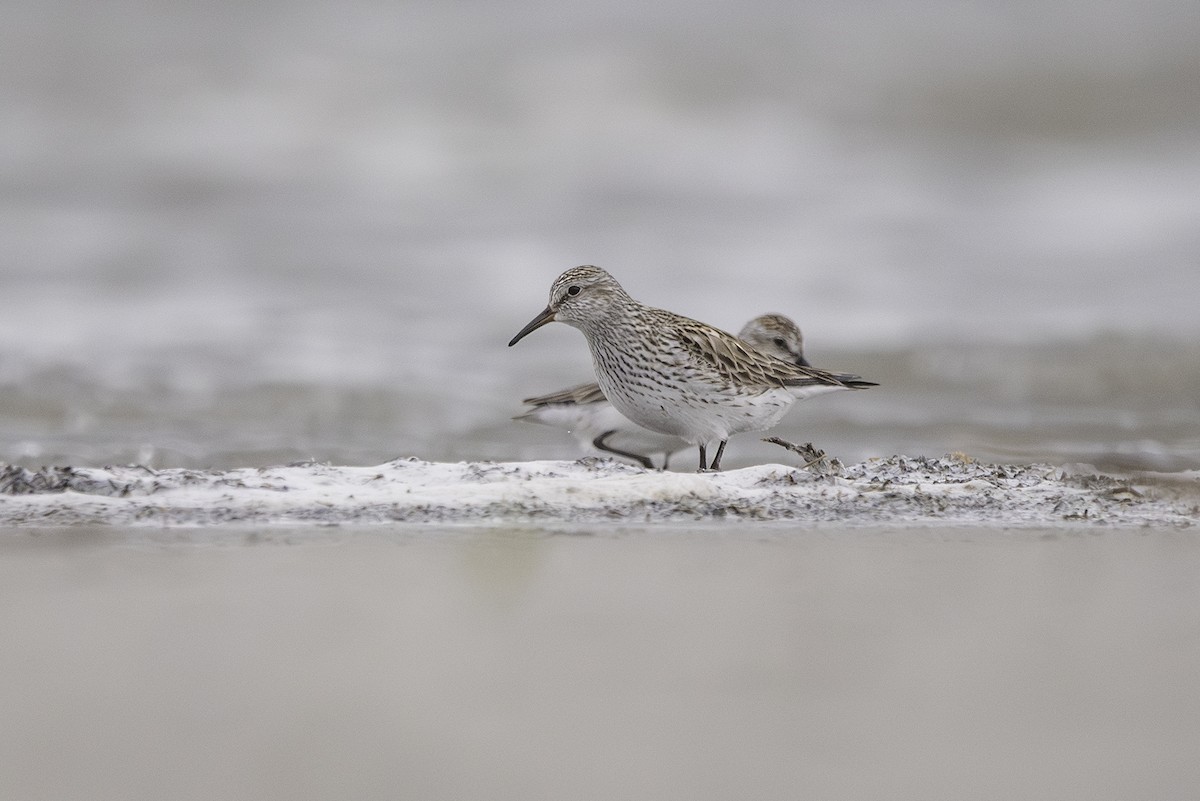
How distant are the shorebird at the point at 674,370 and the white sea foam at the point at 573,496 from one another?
2.06 ft

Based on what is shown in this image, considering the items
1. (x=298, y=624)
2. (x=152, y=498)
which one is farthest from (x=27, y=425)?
(x=298, y=624)

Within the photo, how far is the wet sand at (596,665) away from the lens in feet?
8.14

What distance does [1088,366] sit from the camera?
921 cm

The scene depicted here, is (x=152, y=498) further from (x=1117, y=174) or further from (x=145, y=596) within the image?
(x=1117, y=174)

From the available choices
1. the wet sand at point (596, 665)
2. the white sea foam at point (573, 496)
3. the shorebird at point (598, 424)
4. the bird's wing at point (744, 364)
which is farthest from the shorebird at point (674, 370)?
the wet sand at point (596, 665)

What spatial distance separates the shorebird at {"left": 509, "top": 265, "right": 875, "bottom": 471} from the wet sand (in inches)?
57.1

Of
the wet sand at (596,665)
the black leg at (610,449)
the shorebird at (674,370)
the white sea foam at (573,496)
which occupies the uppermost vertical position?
the shorebird at (674,370)

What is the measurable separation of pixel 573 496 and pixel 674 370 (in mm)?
1118

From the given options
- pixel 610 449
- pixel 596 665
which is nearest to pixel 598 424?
pixel 610 449

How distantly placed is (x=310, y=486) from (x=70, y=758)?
84.8 inches

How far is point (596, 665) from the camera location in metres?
2.96

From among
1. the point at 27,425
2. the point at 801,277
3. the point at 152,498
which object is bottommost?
the point at 152,498

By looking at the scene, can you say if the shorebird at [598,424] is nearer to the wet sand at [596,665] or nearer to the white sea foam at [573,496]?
the white sea foam at [573,496]

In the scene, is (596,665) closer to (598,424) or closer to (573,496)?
(573,496)
